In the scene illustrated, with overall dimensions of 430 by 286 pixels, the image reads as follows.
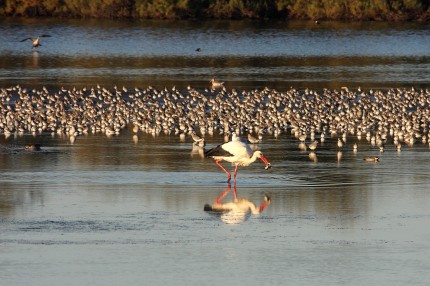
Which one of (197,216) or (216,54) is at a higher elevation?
(216,54)

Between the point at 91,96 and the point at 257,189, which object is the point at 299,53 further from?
the point at 257,189

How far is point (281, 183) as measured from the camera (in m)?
18.3

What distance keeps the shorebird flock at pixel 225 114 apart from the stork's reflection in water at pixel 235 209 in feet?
18.1

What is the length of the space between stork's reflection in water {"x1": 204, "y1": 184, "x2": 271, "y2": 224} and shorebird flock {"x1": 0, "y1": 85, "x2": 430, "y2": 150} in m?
5.51

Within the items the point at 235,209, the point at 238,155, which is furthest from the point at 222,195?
the point at 238,155

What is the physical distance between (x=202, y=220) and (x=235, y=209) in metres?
0.89

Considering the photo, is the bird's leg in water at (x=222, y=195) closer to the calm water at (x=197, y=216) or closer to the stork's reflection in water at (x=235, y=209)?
the stork's reflection in water at (x=235, y=209)

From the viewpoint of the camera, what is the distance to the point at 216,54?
48.8m

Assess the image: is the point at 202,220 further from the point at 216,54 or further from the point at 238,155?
the point at 216,54

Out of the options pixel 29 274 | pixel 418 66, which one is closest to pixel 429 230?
pixel 29 274

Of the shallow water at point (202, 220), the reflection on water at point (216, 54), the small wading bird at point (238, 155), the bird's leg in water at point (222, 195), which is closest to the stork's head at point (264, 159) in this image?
the small wading bird at point (238, 155)

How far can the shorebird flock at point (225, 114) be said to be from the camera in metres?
24.7

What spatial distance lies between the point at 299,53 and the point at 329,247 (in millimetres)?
35217

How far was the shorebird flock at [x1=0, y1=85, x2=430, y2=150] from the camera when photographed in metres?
24.7
